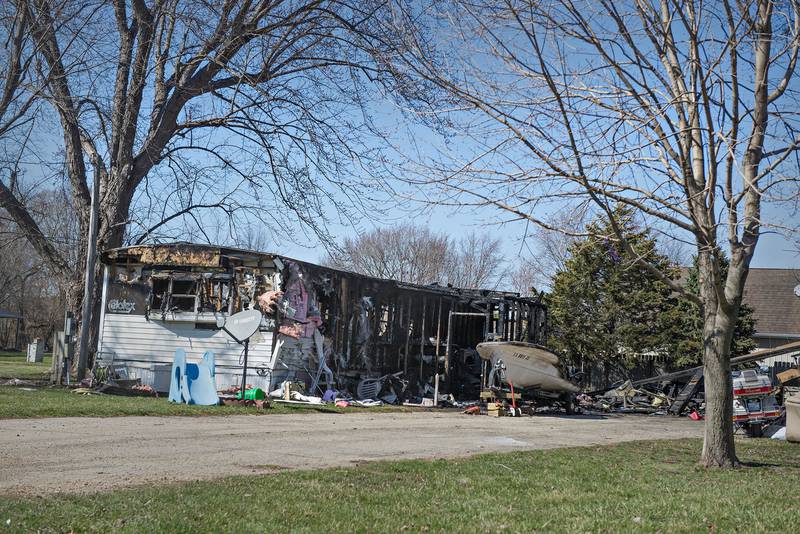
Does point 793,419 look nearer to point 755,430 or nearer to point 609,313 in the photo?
point 755,430

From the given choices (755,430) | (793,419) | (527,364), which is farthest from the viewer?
(527,364)

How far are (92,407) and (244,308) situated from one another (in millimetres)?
6855

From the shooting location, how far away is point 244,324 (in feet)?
59.6

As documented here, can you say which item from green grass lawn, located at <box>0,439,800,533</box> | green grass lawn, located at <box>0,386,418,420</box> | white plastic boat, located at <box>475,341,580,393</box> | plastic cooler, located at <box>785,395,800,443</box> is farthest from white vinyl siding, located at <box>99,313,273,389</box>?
plastic cooler, located at <box>785,395,800,443</box>

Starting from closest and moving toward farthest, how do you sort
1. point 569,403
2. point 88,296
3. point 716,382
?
point 716,382
point 88,296
point 569,403

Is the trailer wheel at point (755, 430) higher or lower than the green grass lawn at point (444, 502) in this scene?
higher

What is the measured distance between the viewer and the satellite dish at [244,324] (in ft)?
59.2

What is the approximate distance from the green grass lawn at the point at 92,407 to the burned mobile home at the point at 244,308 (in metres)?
2.78

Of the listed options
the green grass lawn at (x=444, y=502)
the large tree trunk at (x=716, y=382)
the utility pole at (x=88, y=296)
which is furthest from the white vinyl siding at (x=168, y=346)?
the large tree trunk at (x=716, y=382)

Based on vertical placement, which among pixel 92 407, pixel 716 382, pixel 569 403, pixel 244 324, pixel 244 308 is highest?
pixel 244 308

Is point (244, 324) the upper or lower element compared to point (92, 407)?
upper

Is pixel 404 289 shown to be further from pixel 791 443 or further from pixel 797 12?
pixel 797 12

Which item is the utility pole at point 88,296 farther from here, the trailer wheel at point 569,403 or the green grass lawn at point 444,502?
the green grass lawn at point 444,502

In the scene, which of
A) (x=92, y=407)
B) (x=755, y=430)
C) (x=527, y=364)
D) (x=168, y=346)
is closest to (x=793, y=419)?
(x=755, y=430)
